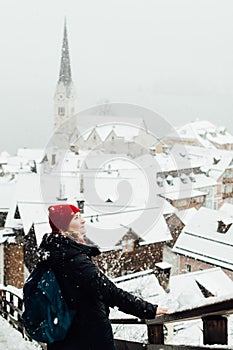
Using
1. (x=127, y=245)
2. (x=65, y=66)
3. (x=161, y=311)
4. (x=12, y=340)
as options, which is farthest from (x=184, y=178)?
(x=65, y=66)

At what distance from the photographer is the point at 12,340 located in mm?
4121

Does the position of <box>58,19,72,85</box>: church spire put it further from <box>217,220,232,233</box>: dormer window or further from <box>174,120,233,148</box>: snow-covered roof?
<box>217,220,232,233</box>: dormer window

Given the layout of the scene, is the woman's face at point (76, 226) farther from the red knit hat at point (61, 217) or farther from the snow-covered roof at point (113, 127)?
the snow-covered roof at point (113, 127)

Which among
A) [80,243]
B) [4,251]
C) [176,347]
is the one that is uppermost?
[80,243]

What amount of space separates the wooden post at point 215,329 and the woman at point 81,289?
0.27 m

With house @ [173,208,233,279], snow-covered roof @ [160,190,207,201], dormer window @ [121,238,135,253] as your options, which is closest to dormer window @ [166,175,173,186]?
snow-covered roof @ [160,190,207,201]

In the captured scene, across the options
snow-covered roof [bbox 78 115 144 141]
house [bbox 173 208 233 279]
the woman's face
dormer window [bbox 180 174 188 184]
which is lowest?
house [bbox 173 208 233 279]

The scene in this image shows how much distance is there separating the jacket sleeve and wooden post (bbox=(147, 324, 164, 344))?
0.21 metres

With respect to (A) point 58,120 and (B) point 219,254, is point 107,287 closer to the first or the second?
(B) point 219,254

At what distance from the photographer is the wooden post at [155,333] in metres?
2.42

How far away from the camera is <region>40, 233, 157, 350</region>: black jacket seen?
2.11 m

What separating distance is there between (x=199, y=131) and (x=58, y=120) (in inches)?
772

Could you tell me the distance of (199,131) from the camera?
49.2m

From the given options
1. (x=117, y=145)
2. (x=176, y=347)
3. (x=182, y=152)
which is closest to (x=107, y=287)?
(x=176, y=347)
